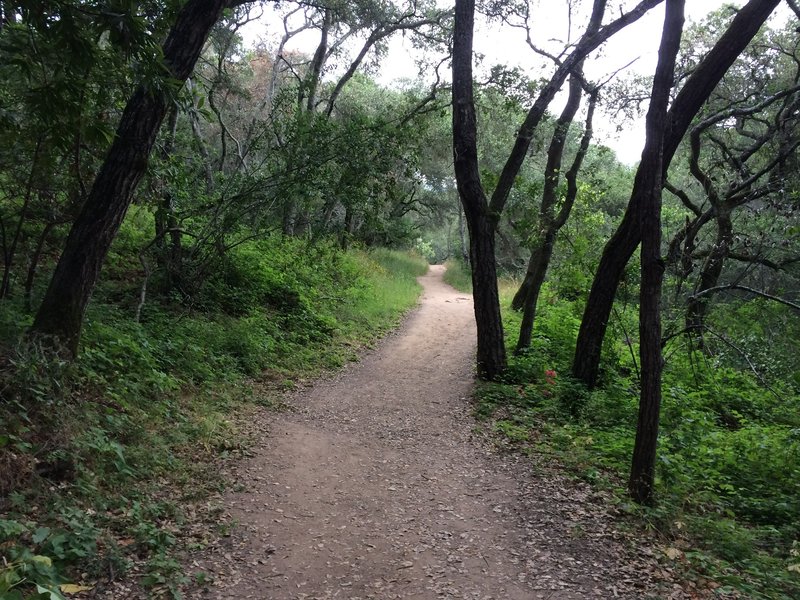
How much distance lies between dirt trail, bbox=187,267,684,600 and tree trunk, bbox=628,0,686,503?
126 centimetres

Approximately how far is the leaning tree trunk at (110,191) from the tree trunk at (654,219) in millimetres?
4261

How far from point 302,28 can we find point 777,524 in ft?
51.4

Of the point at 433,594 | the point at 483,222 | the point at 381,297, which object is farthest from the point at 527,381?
Result: the point at 381,297

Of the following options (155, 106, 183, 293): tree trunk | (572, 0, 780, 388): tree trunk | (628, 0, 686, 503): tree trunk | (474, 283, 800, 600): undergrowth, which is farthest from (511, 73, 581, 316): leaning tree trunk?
(155, 106, 183, 293): tree trunk

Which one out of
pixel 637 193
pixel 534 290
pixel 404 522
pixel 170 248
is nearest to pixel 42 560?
pixel 404 522

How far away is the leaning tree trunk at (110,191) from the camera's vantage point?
17.8 feet

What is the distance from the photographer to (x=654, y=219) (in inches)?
196

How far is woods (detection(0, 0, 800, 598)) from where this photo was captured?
13.9 feet

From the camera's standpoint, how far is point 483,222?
9188 millimetres

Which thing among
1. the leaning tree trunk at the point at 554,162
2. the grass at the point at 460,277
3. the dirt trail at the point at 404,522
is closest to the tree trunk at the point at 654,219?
the dirt trail at the point at 404,522

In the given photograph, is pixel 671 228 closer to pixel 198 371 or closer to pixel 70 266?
pixel 198 371

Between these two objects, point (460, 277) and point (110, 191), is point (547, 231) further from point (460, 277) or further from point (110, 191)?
→ point (460, 277)

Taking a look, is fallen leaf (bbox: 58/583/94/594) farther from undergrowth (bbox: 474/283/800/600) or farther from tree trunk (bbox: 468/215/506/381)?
tree trunk (bbox: 468/215/506/381)

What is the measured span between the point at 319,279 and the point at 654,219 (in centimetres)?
1043
